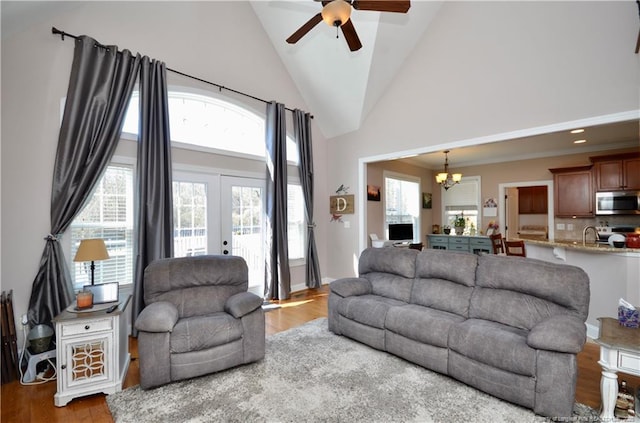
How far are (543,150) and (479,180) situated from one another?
1.50m

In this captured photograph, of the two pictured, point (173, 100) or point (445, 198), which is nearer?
point (173, 100)

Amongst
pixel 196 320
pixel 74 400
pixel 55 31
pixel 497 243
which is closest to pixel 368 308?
pixel 196 320

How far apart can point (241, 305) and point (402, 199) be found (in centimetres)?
541

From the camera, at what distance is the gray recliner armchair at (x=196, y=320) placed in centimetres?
234

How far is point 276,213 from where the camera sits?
16.2 ft

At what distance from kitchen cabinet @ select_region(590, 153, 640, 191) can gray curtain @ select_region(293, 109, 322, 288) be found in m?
5.23

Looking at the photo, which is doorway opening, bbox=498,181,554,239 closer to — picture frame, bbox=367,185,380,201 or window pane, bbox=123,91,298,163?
picture frame, bbox=367,185,380,201

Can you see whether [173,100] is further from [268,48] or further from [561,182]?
[561,182]

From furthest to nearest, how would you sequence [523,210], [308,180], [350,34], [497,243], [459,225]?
[523,210]
[459,225]
[308,180]
[497,243]
[350,34]

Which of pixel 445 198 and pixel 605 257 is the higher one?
pixel 445 198

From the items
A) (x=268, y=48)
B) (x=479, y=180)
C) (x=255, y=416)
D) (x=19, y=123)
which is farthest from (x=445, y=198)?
(x=19, y=123)

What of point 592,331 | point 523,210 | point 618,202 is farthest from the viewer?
point 523,210

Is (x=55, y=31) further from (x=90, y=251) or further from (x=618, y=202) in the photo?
(x=618, y=202)

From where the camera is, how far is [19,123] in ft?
9.51
